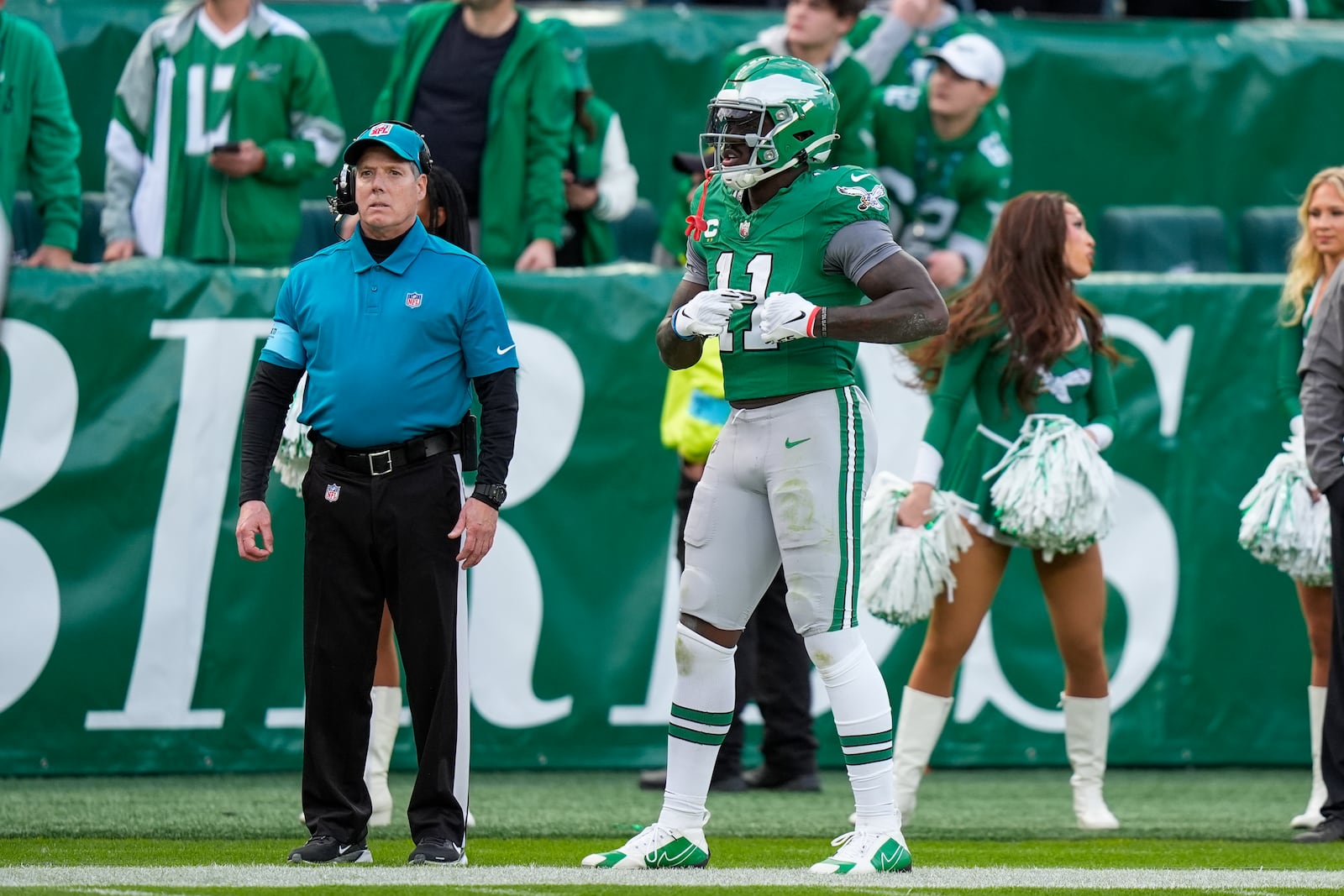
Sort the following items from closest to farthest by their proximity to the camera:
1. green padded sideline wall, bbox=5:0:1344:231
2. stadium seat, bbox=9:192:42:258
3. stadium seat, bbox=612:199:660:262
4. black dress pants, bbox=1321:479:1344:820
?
black dress pants, bbox=1321:479:1344:820 → stadium seat, bbox=9:192:42:258 → stadium seat, bbox=612:199:660:262 → green padded sideline wall, bbox=5:0:1344:231

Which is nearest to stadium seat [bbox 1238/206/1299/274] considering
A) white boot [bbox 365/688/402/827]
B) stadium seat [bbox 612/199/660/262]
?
stadium seat [bbox 612/199/660/262]

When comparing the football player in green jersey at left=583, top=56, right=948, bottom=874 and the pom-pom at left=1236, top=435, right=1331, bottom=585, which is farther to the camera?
the pom-pom at left=1236, top=435, right=1331, bottom=585

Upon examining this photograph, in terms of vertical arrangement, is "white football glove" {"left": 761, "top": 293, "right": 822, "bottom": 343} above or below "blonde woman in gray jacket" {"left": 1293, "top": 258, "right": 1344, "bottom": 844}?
above

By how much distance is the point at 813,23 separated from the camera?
28.6ft

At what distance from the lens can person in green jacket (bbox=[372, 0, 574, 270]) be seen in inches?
336

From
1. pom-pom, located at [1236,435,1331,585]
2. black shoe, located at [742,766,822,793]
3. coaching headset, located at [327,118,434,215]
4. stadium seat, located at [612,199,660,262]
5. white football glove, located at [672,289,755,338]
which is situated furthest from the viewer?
stadium seat, located at [612,199,660,262]

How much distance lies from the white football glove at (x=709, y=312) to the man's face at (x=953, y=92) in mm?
4223

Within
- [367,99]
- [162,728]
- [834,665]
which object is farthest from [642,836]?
[367,99]

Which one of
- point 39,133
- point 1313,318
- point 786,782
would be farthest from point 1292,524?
point 39,133

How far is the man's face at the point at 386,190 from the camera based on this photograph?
529 cm

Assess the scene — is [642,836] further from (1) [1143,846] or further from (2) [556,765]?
(2) [556,765]

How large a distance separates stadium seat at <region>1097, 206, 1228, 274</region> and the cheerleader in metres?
3.48

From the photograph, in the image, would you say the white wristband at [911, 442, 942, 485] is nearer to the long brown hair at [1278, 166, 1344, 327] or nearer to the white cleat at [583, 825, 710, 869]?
the long brown hair at [1278, 166, 1344, 327]

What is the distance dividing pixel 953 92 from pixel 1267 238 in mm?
2300
